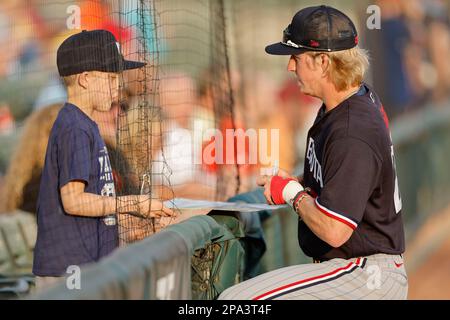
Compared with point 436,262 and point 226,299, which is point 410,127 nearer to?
point 436,262

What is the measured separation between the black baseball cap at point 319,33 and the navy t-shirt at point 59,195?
0.89 meters

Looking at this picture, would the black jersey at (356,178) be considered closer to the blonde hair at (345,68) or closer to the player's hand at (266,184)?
the blonde hair at (345,68)

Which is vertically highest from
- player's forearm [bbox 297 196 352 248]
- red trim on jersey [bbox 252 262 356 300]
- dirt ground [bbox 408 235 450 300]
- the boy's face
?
the boy's face

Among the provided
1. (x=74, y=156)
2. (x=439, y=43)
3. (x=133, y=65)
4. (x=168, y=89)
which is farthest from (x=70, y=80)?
(x=439, y=43)

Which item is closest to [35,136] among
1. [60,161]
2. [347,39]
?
[60,161]

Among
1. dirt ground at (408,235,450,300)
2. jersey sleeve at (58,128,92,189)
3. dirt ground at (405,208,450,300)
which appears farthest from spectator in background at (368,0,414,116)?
jersey sleeve at (58,128,92,189)

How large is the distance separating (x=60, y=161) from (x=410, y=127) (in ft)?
21.1

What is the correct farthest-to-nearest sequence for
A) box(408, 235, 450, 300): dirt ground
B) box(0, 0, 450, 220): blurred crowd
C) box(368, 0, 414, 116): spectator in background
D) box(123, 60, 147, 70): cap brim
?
box(368, 0, 414, 116): spectator in background < box(408, 235, 450, 300): dirt ground < box(0, 0, 450, 220): blurred crowd < box(123, 60, 147, 70): cap brim

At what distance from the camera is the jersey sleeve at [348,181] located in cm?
346

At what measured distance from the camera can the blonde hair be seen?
3768 millimetres

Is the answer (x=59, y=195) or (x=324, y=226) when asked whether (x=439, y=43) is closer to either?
(x=59, y=195)

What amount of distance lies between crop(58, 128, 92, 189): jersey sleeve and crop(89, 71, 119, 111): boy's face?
183 mm

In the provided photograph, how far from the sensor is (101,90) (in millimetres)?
4141

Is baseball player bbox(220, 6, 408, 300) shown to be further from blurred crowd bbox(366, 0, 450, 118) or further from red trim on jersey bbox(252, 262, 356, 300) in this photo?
blurred crowd bbox(366, 0, 450, 118)
